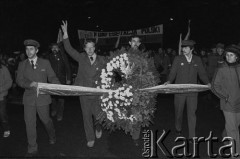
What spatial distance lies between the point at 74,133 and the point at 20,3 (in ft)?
79.4

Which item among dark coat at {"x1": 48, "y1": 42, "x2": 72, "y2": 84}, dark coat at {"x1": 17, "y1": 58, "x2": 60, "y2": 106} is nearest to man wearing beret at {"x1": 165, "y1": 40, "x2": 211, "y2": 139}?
dark coat at {"x1": 17, "y1": 58, "x2": 60, "y2": 106}

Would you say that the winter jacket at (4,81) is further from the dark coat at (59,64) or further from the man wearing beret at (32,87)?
the dark coat at (59,64)

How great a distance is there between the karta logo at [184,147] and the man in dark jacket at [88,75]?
117cm

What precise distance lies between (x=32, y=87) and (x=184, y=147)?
10.1 ft

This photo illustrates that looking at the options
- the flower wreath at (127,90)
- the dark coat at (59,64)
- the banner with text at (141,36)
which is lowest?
the flower wreath at (127,90)

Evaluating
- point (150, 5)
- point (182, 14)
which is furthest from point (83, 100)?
point (182, 14)

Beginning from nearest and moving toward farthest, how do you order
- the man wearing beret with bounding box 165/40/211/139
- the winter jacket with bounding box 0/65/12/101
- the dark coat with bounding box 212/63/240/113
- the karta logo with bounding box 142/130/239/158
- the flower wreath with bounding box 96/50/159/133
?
the dark coat with bounding box 212/63/240/113, the karta logo with bounding box 142/130/239/158, the flower wreath with bounding box 96/50/159/133, the man wearing beret with bounding box 165/40/211/139, the winter jacket with bounding box 0/65/12/101

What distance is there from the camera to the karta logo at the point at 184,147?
7.64 metres

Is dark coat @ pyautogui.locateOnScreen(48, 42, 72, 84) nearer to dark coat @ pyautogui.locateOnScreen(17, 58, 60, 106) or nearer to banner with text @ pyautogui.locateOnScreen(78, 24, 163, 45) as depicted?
dark coat @ pyautogui.locateOnScreen(17, 58, 60, 106)

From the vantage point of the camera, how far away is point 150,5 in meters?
49.0

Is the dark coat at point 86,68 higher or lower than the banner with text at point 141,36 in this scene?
lower

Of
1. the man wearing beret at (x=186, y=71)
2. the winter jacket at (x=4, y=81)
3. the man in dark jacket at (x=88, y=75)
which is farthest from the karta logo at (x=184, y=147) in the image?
the winter jacket at (x=4, y=81)

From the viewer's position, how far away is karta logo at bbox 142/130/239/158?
7644 millimetres

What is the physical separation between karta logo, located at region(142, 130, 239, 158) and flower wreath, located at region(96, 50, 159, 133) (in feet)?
1.83
